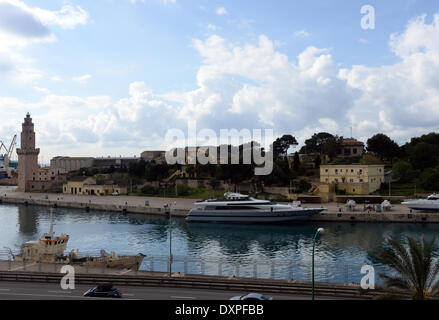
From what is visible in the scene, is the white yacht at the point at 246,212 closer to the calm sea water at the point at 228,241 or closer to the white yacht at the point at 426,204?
the calm sea water at the point at 228,241

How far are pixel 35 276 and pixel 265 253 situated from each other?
61.7 feet

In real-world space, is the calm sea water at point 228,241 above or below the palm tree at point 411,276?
Result: below

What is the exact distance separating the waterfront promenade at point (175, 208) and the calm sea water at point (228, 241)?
1.62 meters

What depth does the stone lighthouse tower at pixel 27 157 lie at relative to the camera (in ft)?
315

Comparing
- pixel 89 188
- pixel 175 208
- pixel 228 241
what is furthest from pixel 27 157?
pixel 228 241

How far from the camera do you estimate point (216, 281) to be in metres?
17.7

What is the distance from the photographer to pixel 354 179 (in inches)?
2365

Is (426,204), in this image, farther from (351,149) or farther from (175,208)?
(351,149)

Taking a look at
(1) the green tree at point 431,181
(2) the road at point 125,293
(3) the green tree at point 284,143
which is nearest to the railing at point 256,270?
(2) the road at point 125,293

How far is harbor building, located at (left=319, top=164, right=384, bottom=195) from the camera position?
58.8m

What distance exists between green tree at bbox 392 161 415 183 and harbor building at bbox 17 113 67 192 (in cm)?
7250

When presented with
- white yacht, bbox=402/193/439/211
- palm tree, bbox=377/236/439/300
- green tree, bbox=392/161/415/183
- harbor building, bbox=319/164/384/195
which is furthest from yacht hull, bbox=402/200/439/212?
palm tree, bbox=377/236/439/300
